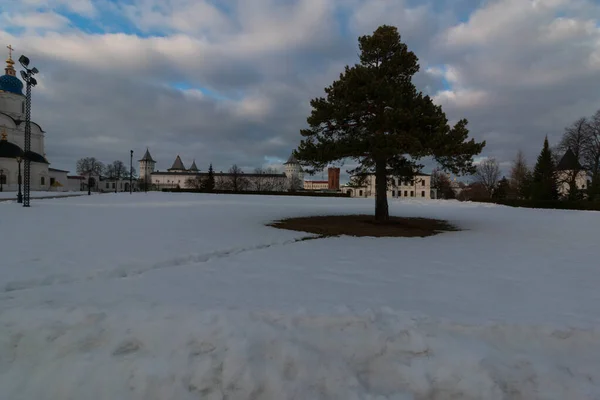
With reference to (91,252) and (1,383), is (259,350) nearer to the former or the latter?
(1,383)

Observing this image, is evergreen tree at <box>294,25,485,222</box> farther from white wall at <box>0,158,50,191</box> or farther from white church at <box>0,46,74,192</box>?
white church at <box>0,46,74,192</box>

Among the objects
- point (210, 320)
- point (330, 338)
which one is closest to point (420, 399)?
point (330, 338)

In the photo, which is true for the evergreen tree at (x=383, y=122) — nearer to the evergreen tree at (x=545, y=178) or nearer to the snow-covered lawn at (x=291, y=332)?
the snow-covered lawn at (x=291, y=332)

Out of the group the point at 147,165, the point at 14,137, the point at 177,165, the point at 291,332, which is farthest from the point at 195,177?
the point at 291,332

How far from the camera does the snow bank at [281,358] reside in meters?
3.08

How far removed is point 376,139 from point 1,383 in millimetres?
12291

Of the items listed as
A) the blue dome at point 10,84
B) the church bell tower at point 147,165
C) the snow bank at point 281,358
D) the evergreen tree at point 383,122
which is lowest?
the snow bank at point 281,358

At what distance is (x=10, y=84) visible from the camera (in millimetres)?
62281

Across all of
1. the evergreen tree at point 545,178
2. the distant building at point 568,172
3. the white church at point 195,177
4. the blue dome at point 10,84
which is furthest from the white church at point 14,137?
the distant building at point 568,172

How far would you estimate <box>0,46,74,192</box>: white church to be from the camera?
182 ft

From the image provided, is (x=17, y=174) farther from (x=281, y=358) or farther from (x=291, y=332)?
(x=281, y=358)

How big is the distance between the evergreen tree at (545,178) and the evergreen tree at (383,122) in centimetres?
3384

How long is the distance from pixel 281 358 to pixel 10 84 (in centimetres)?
8376

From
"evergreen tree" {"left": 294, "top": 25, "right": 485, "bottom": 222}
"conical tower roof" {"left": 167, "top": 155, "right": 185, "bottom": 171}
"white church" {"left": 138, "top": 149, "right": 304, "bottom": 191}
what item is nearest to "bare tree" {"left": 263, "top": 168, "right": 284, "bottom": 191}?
"white church" {"left": 138, "top": 149, "right": 304, "bottom": 191}
